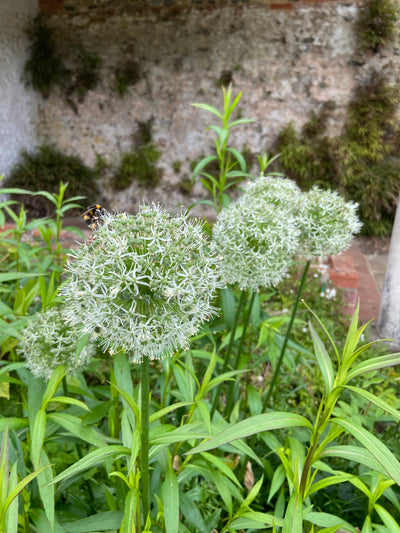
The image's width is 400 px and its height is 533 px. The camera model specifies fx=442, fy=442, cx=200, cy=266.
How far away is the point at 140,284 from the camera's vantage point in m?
1.05

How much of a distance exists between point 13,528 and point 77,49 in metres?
6.74

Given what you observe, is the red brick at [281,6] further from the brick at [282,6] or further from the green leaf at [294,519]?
the green leaf at [294,519]

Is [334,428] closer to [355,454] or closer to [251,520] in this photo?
[355,454]

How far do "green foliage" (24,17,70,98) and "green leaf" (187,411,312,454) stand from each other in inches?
263

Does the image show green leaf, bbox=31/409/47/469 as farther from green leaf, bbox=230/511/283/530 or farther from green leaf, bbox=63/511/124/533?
green leaf, bbox=230/511/283/530

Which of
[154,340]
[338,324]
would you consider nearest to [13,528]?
[154,340]

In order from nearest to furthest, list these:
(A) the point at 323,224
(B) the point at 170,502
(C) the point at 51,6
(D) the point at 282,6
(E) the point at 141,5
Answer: (B) the point at 170,502
(A) the point at 323,224
(D) the point at 282,6
(E) the point at 141,5
(C) the point at 51,6

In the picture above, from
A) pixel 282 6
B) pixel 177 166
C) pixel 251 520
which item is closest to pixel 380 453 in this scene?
pixel 251 520

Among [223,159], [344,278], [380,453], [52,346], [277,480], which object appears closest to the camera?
[380,453]

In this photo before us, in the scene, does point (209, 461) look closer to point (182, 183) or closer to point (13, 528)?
point (13, 528)

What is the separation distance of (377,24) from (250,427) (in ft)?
20.6

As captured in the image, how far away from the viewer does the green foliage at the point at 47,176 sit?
641 cm

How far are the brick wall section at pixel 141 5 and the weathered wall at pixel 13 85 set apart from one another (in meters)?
0.35

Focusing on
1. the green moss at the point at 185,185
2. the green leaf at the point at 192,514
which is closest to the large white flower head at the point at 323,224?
the green leaf at the point at 192,514
